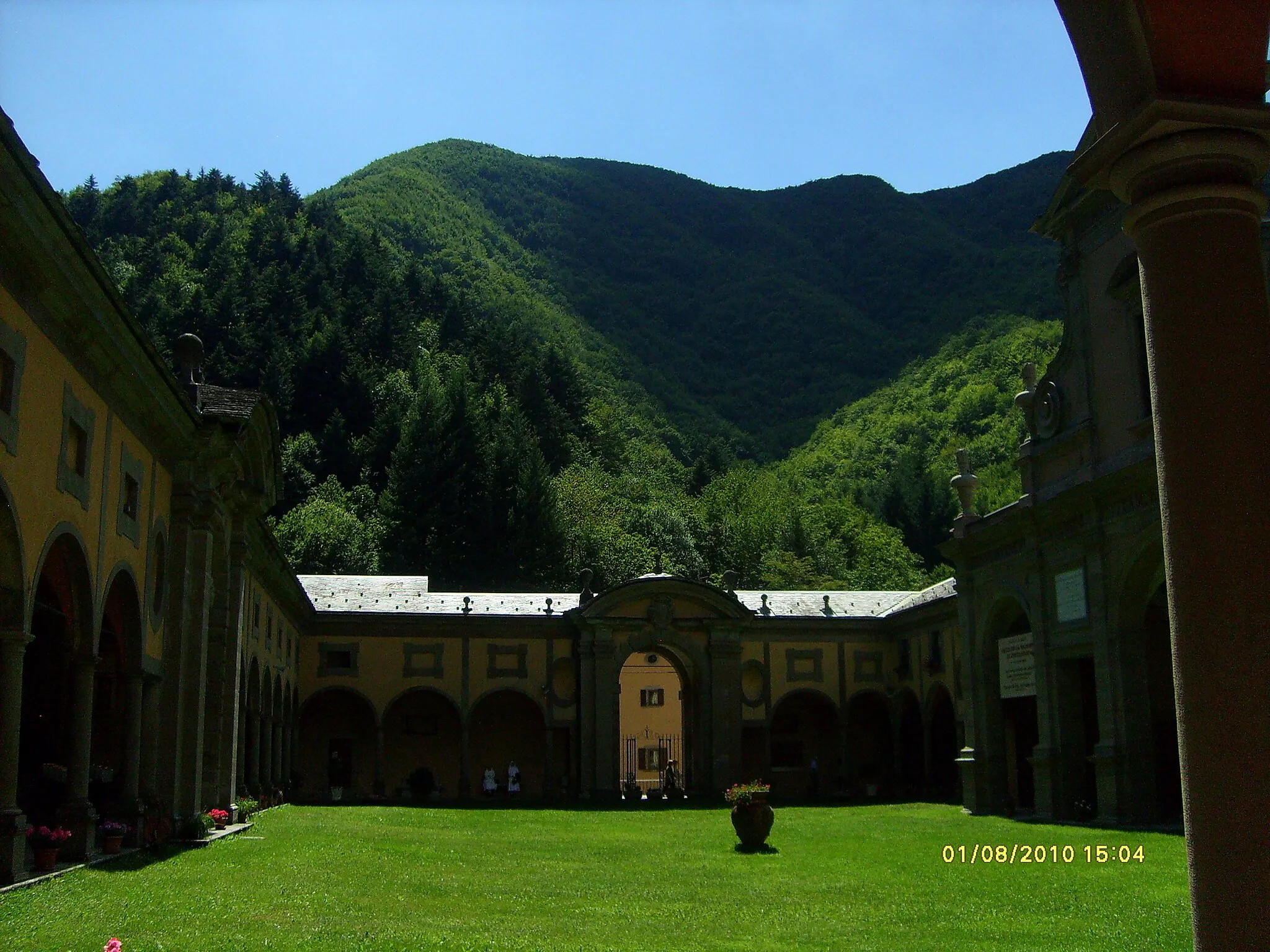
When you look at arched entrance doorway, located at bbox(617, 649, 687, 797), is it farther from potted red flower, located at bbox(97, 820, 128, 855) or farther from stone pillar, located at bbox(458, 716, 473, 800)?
potted red flower, located at bbox(97, 820, 128, 855)

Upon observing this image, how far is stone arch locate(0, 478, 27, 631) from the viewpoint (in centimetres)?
1297

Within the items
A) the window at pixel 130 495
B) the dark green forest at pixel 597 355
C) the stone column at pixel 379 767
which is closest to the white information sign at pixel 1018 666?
the window at pixel 130 495

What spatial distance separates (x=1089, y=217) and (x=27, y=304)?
827 inches

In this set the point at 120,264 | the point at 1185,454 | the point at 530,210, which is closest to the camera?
the point at 1185,454

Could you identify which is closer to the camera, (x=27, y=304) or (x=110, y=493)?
(x=27, y=304)

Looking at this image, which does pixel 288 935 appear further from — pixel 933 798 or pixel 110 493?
pixel 933 798

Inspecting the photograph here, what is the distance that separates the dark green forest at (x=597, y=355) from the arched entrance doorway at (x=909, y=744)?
88.7 feet

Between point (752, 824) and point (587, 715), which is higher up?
point (587, 715)

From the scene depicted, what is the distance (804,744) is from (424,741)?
14.1 m

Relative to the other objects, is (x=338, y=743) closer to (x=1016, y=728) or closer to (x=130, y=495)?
(x=1016, y=728)

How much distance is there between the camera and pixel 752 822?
67.7 ft

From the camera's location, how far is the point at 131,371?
16.8 meters

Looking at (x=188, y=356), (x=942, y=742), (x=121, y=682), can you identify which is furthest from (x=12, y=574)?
(x=942, y=742)

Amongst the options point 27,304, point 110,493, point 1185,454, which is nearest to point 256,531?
point 110,493
